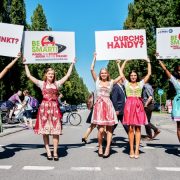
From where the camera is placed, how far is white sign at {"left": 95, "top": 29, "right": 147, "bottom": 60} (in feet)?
34.8

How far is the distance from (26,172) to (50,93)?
2083mm

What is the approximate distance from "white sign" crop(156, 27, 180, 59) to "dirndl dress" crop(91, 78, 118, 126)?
1.90 meters

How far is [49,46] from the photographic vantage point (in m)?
10.5

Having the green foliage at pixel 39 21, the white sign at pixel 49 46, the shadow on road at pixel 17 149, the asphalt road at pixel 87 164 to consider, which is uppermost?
the green foliage at pixel 39 21

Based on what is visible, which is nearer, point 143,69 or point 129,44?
point 129,44

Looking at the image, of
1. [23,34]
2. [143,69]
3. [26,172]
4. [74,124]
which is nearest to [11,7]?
[143,69]

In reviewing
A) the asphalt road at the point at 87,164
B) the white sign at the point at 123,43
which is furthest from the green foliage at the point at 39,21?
the asphalt road at the point at 87,164

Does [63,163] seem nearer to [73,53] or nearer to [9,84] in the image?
[73,53]

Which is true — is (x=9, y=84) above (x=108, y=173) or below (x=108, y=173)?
above

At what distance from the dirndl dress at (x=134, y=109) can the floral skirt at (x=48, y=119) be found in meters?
1.52

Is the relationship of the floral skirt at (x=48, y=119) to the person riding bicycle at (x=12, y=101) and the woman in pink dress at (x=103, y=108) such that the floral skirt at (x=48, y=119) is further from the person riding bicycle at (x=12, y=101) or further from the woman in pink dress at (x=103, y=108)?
the person riding bicycle at (x=12, y=101)

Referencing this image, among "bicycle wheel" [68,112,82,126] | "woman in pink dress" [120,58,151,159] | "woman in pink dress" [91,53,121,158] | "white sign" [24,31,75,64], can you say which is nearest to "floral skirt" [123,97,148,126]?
"woman in pink dress" [120,58,151,159]

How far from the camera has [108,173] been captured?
7.36 m

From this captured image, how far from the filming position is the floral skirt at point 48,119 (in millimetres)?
8883
